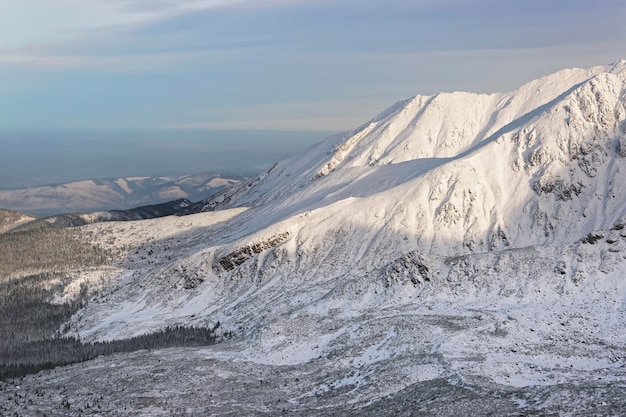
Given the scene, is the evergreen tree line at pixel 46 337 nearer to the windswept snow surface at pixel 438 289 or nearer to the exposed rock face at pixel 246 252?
the windswept snow surface at pixel 438 289

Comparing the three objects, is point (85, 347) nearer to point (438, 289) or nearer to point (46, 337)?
point (46, 337)

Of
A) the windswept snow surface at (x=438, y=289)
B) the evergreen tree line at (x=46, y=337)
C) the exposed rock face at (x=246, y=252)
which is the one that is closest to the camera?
the windswept snow surface at (x=438, y=289)

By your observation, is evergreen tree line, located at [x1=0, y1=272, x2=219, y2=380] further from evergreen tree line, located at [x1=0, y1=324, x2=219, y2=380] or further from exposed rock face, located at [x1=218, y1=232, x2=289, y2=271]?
exposed rock face, located at [x1=218, y1=232, x2=289, y2=271]

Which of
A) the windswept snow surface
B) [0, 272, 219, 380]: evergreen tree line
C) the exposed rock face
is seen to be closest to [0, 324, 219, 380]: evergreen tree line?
[0, 272, 219, 380]: evergreen tree line

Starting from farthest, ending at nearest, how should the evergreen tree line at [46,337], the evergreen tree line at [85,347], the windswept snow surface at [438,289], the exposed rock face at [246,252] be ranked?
the exposed rock face at [246,252]
the evergreen tree line at [46,337]
the evergreen tree line at [85,347]
the windswept snow surface at [438,289]

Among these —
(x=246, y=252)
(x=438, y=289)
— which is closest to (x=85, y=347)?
(x=246, y=252)

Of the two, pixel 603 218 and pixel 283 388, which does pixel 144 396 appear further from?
pixel 603 218

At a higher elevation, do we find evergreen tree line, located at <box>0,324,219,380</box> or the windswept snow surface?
the windswept snow surface

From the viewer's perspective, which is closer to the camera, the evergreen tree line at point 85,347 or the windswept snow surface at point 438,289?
the windswept snow surface at point 438,289

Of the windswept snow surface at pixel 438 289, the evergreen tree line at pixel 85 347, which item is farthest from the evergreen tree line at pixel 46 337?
the windswept snow surface at pixel 438 289
